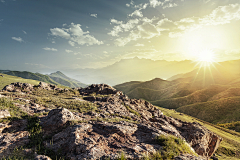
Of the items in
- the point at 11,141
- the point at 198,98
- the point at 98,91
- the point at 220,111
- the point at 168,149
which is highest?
the point at 98,91

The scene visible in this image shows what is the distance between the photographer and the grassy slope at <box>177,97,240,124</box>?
212 feet

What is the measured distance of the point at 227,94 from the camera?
9644cm

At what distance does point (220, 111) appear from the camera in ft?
236

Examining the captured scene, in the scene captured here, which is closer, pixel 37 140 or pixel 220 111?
pixel 37 140

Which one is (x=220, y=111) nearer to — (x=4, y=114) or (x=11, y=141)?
(x=11, y=141)

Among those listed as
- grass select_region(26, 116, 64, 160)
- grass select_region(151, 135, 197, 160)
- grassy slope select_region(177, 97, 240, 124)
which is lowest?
grassy slope select_region(177, 97, 240, 124)

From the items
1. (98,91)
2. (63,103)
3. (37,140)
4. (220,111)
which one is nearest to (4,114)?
(37,140)

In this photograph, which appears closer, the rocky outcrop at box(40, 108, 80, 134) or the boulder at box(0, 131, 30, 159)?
the boulder at box(0, 131, 30, 159)

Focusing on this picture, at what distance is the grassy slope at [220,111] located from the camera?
64537 millimetres

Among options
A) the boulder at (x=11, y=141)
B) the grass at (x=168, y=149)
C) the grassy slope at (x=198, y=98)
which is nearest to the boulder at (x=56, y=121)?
the boulder at (x=11, y=141)

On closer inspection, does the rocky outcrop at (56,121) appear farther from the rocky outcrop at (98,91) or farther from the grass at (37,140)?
the rocky outcrop at (98,91)

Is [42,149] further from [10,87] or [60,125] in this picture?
[10,87]

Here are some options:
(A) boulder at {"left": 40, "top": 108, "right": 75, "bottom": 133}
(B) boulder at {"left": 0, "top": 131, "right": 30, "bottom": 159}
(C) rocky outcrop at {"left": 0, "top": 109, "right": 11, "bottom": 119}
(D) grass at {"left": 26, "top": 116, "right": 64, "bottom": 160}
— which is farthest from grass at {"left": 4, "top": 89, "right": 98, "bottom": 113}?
(B) boulder at {"left": 0, "top": 131, "right": 30, "bottom": 159}

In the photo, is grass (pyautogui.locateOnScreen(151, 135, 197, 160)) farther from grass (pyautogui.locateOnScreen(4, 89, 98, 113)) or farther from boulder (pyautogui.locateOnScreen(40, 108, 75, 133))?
grass (pyautogui.locateOnScreen(4, 89, 98, 113))
